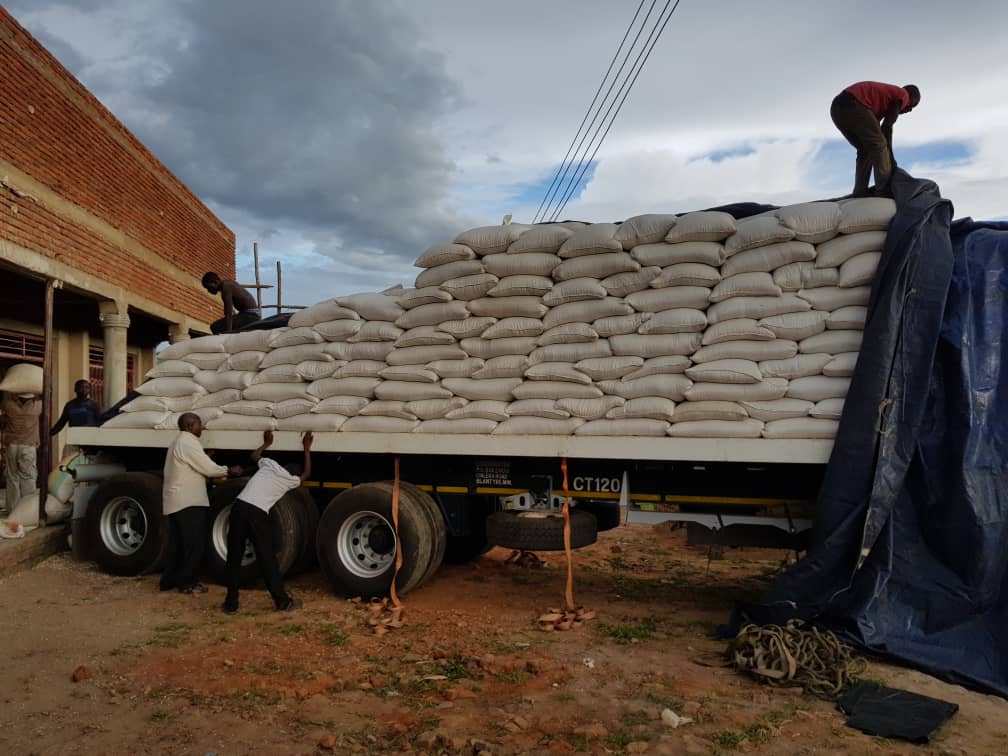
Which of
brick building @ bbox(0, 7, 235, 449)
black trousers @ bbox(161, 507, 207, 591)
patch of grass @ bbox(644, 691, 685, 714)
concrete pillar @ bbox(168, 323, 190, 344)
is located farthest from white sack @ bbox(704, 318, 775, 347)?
concrete pillar @ bbox(168, 323, 190, 344)

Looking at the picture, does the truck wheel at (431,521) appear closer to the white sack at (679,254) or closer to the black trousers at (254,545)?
the black trousers at (254,545)

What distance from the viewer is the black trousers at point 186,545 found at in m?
6.49

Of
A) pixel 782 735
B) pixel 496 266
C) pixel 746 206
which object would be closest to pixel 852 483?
pixel 782 735

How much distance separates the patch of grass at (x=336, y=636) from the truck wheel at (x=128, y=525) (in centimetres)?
241

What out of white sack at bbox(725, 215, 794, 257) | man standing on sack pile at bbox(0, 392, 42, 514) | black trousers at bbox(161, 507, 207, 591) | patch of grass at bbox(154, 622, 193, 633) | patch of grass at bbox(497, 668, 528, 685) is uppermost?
white sack at bbox(725, 215, 794, 257)

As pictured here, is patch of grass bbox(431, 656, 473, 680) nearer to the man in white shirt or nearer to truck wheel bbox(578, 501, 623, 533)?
truck wheel bbox(578, 501, 623, 533)

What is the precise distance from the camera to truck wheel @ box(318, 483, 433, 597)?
598 cm

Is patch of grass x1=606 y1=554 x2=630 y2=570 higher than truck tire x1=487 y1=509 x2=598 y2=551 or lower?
lower

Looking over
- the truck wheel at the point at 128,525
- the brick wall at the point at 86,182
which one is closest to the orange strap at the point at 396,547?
the truck wheel at the point at 128,525

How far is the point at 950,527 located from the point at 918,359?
1.01m

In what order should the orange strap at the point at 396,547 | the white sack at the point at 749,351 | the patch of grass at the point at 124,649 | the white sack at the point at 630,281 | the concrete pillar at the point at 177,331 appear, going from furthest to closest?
the concrete pillar at the point at 177,331
the orange strap at the point at 396,547
the white sack at the point at 630,281
the white sack at the point at 749,351
the patch of grass at the point at 124,649

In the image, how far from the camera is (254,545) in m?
6.03

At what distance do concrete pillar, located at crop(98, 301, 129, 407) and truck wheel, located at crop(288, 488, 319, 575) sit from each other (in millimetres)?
6885

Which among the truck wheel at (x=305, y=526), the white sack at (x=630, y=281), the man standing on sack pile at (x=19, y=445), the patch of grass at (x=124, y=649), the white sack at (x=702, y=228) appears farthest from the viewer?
the man standing on sack pile at (x=19, y=445)
